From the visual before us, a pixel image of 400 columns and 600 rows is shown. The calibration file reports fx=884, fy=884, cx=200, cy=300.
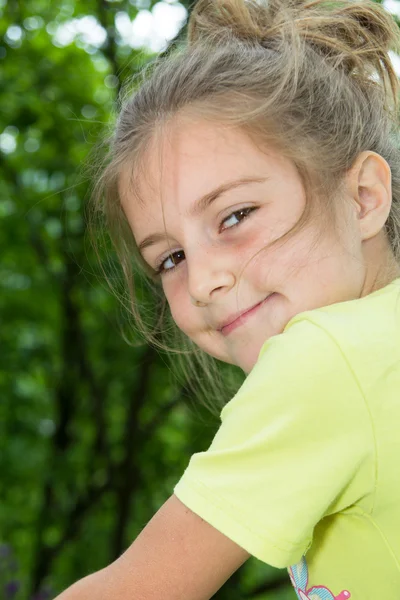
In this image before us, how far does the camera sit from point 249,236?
1.34 m

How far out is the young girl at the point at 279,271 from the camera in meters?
1.04

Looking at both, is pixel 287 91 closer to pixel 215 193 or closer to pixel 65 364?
pixel 215 193

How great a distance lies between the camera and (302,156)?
4.58 ft

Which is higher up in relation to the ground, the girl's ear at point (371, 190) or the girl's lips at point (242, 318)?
the girl's ear at point (371, 190)

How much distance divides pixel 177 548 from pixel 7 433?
9.18 ft

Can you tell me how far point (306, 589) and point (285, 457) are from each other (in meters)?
0.36

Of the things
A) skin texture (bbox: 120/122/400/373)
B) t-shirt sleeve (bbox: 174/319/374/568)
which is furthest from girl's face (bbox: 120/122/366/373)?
t-shirt sleeve (bbox: 174/319/374/568)

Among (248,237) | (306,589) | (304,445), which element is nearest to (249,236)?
(248,237)

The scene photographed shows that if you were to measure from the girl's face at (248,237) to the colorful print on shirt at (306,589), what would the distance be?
0.34m

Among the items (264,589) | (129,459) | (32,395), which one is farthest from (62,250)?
(264,589)

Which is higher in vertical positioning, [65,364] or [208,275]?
[208,275]

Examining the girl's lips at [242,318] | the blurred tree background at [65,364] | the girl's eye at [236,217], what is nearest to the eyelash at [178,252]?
the girl's eye at [236,217]

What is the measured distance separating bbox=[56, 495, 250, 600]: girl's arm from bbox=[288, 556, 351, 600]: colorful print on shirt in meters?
0.22

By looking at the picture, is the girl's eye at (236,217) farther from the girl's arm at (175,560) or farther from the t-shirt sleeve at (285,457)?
the girl's arm at (175,560)
